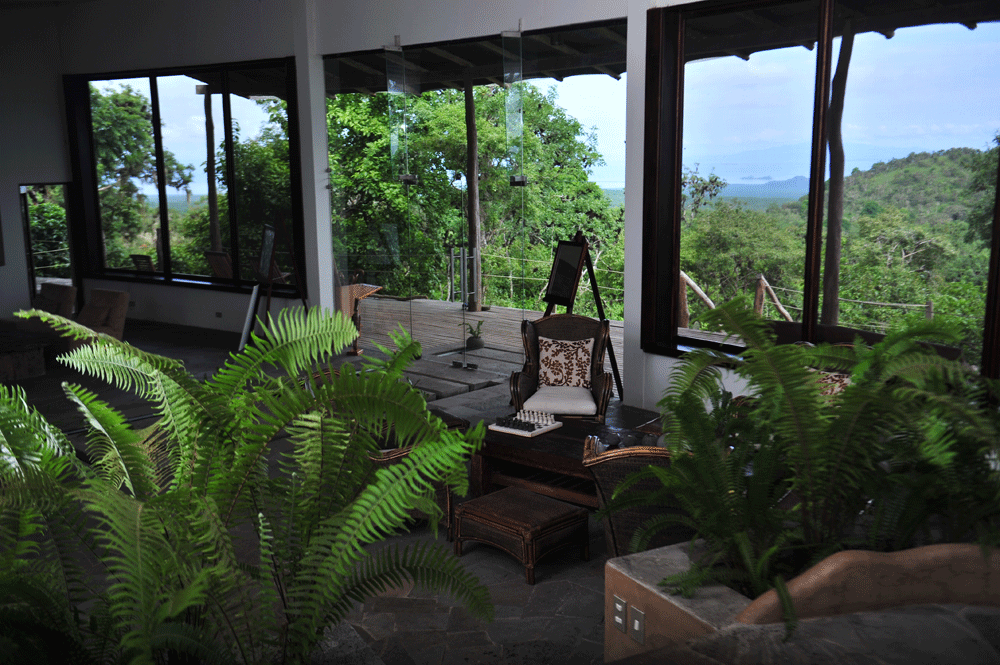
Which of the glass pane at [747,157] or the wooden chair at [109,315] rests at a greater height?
the glass pane at [747,157]

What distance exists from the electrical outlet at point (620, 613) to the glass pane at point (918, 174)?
367 cm

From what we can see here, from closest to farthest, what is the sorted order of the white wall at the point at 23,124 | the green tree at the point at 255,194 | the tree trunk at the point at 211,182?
the green tree at the point at 255,194
the tree trunk at the point at 211,182
the white wall at the point at 23,124

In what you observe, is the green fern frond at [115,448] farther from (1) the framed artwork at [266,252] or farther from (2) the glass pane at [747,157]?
(1) the framed artwork at [266,252]

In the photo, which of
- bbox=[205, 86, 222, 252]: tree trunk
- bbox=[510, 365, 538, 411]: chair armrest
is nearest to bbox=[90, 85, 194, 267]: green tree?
bbox=[205, 86, 222, 252]: tree trunk

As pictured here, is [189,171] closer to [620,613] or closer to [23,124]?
[23,124]

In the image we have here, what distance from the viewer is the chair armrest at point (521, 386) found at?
6113 mm

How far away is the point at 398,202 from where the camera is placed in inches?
333

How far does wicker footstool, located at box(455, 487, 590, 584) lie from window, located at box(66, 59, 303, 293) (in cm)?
581

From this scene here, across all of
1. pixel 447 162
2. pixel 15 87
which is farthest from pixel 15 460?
Answer: pixel 15 87

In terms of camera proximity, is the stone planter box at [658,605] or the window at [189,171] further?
the window at [189,171]

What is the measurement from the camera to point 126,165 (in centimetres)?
1130

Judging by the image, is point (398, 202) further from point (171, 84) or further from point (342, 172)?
→ point (171, 84)

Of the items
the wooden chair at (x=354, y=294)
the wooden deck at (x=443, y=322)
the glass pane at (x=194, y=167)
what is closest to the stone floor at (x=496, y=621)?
the wooden deck at (x=443, y=322)

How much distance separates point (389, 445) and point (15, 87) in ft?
30.6
